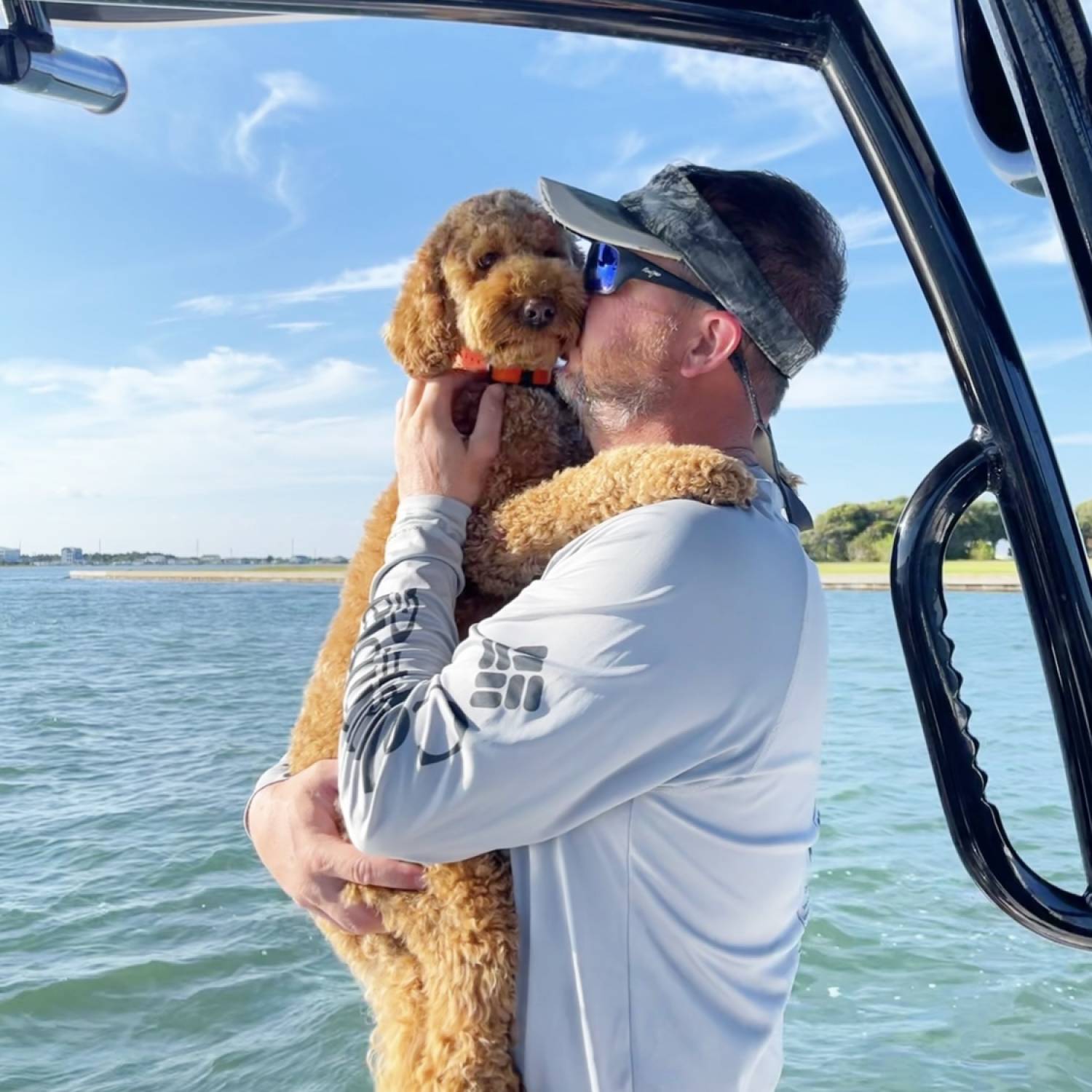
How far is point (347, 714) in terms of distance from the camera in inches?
55.3

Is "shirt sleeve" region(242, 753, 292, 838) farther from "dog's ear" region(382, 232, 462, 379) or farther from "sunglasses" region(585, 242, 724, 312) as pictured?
"sunglasses" region(585, 242, 724, 312)

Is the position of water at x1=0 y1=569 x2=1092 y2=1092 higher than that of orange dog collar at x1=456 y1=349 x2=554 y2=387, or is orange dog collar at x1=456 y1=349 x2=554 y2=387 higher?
orange dog collar at x1=456 y1=349 x2=554 y2=387

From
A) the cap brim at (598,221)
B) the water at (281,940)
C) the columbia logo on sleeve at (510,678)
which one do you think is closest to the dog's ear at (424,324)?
the cap brim at (598,221)

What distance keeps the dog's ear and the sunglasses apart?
324 millimetres

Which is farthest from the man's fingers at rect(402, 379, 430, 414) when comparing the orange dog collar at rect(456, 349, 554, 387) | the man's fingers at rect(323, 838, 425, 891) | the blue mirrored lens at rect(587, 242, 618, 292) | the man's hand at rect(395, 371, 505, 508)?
the man's fingers at rect(323, 838, 425, 891)

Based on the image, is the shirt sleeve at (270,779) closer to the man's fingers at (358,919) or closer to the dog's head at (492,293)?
the man's fingers at (358,919)

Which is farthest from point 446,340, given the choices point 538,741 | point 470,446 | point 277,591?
point 277,591

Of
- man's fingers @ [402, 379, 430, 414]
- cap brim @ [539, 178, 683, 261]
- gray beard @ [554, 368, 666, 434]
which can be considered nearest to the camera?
cap brim @ [539, 178, 683, 261]

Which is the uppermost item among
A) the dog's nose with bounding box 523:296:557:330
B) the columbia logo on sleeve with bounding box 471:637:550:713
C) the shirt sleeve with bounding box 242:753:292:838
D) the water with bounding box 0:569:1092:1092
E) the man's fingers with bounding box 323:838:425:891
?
the dog's nose with bounding box 523:296:557:330

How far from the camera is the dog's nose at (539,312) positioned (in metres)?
1.99

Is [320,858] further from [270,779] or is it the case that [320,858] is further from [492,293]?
[492,293]

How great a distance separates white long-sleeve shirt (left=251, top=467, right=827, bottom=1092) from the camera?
1268 millimetres

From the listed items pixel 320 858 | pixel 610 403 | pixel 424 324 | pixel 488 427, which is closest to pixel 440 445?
pixel 488 427

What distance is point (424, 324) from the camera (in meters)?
2.08
